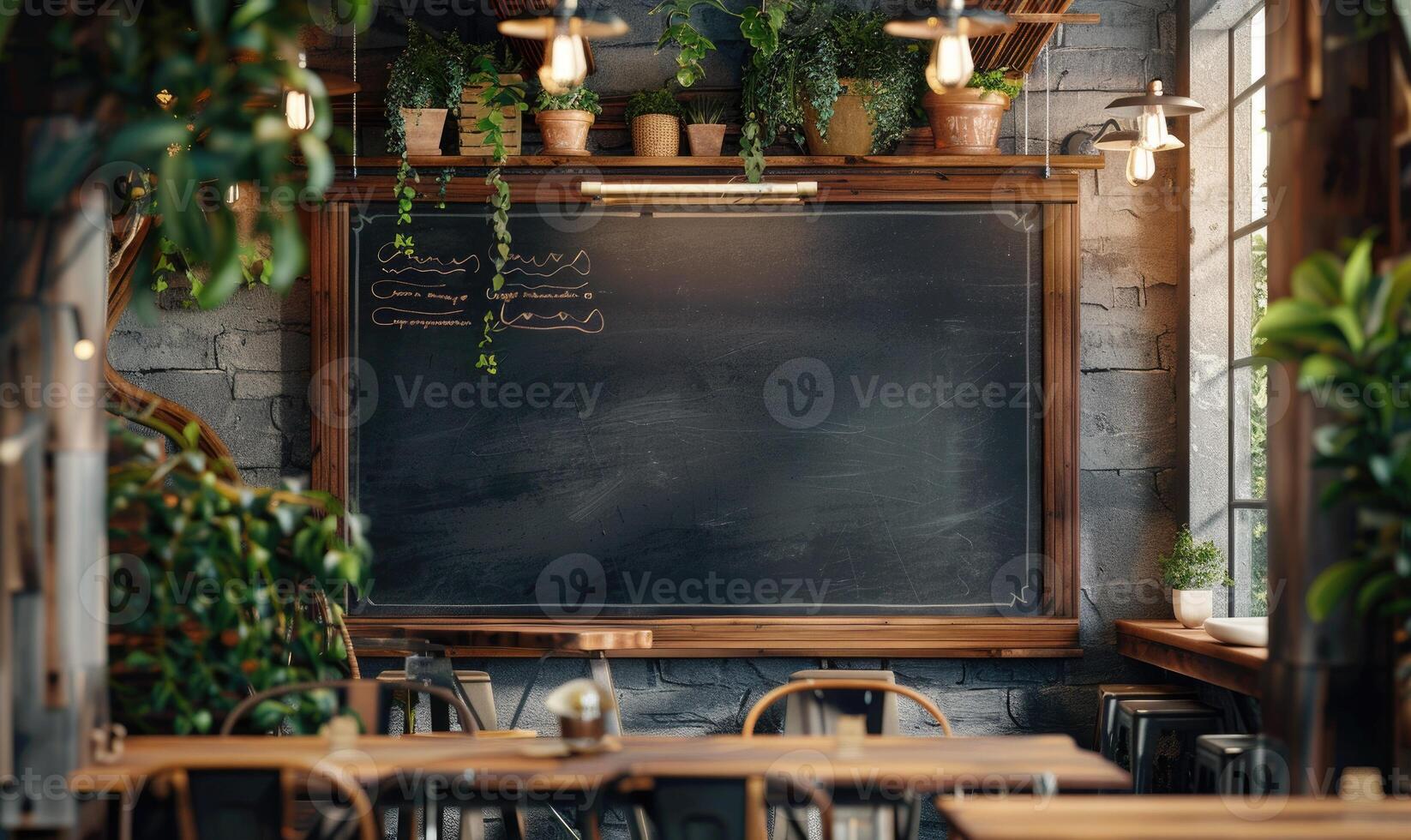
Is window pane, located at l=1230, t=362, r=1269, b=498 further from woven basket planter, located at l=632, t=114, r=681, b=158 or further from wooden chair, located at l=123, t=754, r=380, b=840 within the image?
wooden chair, located at l=123, t=754, r=380, b=840

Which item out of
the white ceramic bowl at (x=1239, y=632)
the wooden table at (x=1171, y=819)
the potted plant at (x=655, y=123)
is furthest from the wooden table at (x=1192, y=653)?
the potted plant at (x=655, y=123)

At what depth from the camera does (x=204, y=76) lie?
191 cm

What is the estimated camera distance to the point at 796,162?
399 centimetres

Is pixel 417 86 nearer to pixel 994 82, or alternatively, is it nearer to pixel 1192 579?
pixel 994 82

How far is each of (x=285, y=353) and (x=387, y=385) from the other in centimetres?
39

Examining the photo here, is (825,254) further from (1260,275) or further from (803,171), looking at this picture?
(1260,275)

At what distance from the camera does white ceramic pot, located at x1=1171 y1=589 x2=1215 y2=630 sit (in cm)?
376

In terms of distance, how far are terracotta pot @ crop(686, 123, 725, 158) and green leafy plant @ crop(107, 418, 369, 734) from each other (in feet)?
6.58

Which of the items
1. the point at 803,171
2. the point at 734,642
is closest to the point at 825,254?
the point at 803,171

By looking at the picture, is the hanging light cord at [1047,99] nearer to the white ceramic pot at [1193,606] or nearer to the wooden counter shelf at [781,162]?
the wooden counter shelf at [781,162]

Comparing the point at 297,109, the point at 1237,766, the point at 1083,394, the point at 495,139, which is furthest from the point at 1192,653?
the point at 297,109

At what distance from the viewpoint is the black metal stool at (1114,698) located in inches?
146

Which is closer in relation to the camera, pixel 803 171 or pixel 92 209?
pixel 92 209

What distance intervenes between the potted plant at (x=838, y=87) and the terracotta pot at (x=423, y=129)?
3.40 ft
